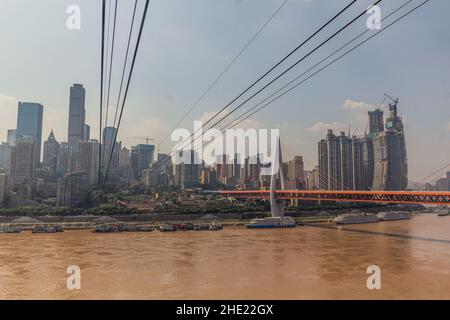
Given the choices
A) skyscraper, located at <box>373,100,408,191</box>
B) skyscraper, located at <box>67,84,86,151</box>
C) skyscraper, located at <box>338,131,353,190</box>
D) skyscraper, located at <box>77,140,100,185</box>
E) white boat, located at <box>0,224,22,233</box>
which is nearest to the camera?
white boat, located at <box>0,224,22,233</box>

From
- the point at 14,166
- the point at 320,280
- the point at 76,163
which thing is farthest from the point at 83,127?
the point at 320,280

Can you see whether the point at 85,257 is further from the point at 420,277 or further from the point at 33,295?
the point at 420,277

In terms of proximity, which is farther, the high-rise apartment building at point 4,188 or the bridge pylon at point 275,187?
the high-rise apartment building at point 4,188

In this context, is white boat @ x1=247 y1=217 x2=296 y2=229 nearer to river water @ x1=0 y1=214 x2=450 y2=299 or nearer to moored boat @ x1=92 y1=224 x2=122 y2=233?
river water @ x1=0 y1=214 x2=450 y2=299

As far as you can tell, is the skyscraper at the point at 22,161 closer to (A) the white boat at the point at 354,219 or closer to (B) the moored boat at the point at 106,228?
(B) the moored boat at the point at 106,228

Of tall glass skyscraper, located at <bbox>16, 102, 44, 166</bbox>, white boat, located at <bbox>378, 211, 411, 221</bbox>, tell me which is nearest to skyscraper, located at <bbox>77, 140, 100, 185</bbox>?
white boat, located at <bbox>378, 211, 411, 221</bbox>

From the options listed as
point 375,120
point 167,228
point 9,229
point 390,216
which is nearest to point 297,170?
point 390,216

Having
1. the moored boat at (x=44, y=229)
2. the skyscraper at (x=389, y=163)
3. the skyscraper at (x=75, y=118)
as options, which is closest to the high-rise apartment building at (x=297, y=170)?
the skyscraper at (x=389, y=163)
